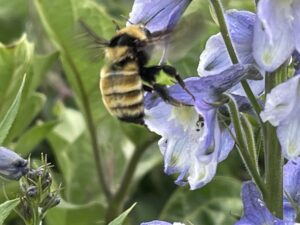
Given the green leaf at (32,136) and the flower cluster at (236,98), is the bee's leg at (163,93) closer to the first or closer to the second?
the flower cluster at (236,98)

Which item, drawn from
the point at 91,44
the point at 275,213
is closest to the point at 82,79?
the point at 91,44

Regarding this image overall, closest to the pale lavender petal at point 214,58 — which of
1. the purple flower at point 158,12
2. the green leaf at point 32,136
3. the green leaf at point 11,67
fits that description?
the purple flower at point 158,12

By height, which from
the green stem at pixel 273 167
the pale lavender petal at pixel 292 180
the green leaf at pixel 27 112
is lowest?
the green leaf at pixel 27 112

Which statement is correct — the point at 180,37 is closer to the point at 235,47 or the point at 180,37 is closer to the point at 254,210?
the point at 235,47

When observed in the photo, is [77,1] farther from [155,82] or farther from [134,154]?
[155,82]

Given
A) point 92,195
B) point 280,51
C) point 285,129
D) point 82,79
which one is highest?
point 280,51

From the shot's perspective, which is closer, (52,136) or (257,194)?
(257,194)
